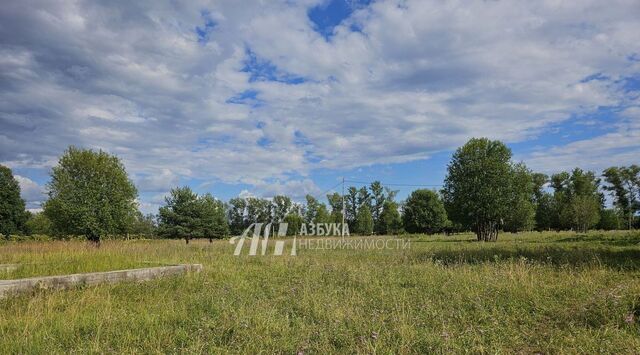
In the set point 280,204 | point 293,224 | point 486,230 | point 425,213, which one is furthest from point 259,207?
point 486,230

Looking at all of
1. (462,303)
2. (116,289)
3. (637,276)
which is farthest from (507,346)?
(116,289)

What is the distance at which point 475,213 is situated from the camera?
36.0 metres

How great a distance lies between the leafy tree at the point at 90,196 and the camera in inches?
→ 698

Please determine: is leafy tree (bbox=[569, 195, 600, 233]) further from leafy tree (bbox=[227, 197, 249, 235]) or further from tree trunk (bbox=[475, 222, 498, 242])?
leafy tree (bbox=[227, 197, 249, 235])

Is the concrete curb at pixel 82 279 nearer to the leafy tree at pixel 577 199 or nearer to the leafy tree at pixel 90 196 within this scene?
the leafy tree at pixel 90 196

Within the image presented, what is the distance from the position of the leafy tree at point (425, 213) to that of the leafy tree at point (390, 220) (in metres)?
3.58

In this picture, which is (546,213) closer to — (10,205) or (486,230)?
(486,230)

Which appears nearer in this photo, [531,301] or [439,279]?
[531,301]

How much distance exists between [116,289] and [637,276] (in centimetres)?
1148

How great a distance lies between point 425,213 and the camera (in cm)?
6331

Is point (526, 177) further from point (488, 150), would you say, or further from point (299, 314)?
point (299, 314)

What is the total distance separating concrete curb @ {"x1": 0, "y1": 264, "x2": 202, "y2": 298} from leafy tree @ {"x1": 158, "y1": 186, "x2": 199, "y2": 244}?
26286 mm

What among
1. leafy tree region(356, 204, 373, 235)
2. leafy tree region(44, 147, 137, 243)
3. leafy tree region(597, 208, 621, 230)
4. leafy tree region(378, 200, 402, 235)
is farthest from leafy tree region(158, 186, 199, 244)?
leafy tree region(597, 208, 621, 230)

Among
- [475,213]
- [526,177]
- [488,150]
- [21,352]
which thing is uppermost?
[488,150]
